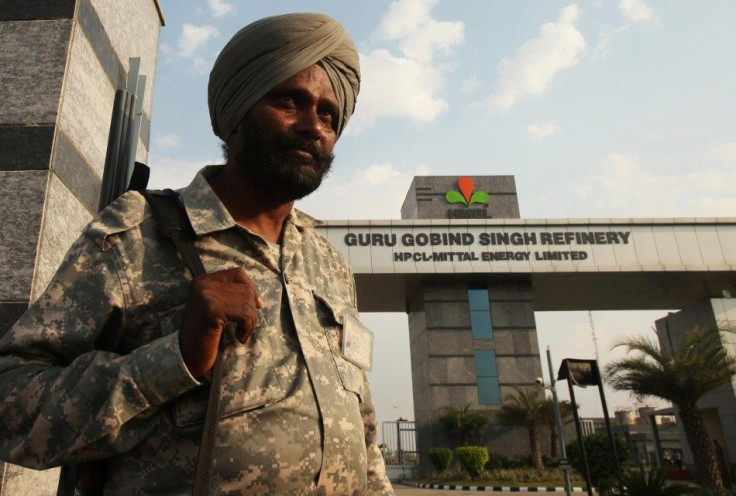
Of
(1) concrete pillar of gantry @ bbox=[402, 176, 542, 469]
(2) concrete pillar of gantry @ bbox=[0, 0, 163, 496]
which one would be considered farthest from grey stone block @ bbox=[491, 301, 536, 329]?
(2) concrete pillar of gantry @ bbox=[0, 0, 163, 496]

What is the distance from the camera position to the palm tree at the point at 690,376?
14.4 metres

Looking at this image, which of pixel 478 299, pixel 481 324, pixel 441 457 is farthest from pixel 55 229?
pixel 478 299

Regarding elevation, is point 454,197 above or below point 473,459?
above

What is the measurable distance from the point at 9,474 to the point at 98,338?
1000mm

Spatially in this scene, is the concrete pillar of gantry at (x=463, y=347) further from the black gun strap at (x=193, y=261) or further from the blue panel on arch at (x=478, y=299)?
the black gun strap at (x=193, y=261)

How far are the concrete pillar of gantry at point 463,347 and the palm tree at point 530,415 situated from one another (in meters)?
0.65

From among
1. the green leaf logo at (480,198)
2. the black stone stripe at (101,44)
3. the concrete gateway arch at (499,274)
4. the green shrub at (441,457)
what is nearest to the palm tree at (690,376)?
the concrete gateway arch at (499,274)

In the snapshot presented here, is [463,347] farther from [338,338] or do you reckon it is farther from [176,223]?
[176,223]

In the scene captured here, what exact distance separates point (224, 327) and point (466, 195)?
2392 cm

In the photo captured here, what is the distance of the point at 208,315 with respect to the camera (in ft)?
3.09

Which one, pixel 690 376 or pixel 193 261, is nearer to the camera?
pixel 193 261

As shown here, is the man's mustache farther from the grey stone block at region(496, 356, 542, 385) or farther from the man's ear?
the grey stone block at region(496, 356, 542, 385)

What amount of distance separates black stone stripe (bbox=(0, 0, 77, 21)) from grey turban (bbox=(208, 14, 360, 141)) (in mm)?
1354

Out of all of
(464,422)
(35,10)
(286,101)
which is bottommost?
(286,101)
